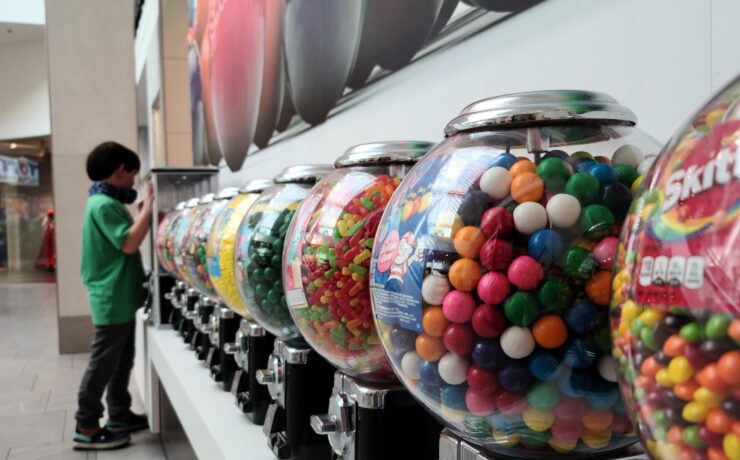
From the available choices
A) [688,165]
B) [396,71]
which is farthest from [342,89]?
[688,165]

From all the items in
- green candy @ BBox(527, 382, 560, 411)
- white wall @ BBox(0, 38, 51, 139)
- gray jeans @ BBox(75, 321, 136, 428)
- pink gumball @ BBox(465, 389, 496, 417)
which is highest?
white wall @ BBox(0, 38, 51, 139)

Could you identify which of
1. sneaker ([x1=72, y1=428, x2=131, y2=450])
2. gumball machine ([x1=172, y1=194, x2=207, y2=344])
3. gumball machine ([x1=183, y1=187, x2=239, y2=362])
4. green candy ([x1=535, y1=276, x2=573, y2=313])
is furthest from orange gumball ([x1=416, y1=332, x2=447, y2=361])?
sneaker ([x1=72, y1=428, x2=131, y2=450])

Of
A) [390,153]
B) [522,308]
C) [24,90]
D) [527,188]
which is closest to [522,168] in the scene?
[527,188]

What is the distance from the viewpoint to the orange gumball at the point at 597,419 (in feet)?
1.96

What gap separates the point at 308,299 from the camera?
94 centimetres

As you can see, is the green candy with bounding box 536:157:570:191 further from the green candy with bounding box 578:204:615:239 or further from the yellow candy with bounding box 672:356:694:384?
the yellow candy with bounding box 672:356:694:384

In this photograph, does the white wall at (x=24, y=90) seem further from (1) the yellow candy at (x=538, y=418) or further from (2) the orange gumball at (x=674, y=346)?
(2) the orange gumball at (x=674, y=346)

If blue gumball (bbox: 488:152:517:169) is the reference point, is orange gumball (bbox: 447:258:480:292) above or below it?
below

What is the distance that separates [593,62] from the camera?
0.92 m

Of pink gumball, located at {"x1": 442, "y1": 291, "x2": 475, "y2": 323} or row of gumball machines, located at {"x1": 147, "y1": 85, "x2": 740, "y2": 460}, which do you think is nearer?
row of gumball machines, located at {"x1": 147, "y1": 85, "x2": 740, "y2": 460}

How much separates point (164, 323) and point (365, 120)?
63.9 inches

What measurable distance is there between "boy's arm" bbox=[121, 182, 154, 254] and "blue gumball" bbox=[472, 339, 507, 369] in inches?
113

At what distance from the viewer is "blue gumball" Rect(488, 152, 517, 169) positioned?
622mm

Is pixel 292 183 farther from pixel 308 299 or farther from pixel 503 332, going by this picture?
pixel 503 332
